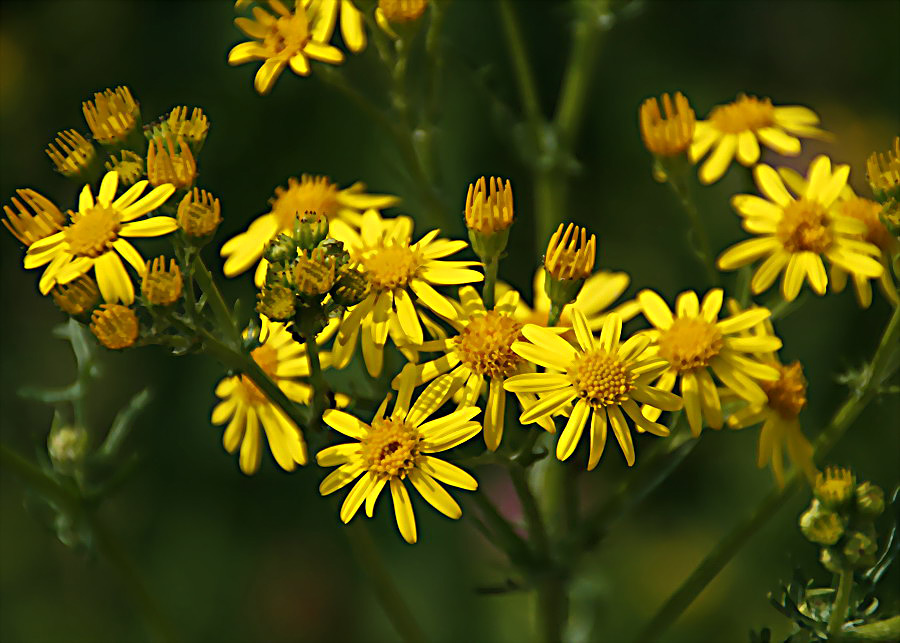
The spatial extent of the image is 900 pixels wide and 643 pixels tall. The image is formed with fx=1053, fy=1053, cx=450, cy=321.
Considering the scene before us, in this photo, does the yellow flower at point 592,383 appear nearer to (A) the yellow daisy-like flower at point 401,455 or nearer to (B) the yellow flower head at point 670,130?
(A) the yellow daisy-like flower at point 401,455

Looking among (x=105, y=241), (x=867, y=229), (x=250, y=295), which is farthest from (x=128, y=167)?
(x=250, y=295)

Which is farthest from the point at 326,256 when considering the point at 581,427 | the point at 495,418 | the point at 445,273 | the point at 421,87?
the point at 421,87

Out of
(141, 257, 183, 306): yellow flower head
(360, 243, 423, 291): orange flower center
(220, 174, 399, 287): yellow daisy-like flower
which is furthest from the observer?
(220, 174, 399, 287): yellow daisy-like flower

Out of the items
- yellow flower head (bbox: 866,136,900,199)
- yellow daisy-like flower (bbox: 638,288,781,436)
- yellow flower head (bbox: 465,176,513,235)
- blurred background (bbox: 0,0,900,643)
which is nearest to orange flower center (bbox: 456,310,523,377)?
yellow flower head (bbox: 465,176,513,235)

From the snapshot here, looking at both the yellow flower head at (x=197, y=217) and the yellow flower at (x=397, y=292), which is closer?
the yellow flower head at (x=197, y=217)

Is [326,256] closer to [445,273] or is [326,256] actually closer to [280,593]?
[445,273]

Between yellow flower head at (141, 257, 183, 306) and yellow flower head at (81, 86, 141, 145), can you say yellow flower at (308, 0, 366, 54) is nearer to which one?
yellow flower head at (81, 86, 141, 145)

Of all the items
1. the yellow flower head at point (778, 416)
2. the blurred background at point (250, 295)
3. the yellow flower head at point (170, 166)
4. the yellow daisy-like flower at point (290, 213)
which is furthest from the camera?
the blurred background at point (250, 295)

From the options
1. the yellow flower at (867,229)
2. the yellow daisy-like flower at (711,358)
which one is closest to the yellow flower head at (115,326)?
the yellow daisy-like flower at (711,358)
